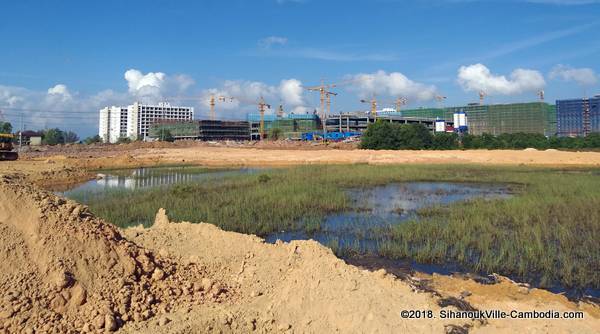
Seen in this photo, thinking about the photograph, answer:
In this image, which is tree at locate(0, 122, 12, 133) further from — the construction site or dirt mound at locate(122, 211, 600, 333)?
dirt mound at locate(122, 211, 600, 333)

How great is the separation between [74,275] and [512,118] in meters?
144

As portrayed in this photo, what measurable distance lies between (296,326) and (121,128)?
16834 cm

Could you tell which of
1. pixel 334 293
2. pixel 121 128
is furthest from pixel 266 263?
pixel 121 128

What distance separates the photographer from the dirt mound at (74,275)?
4.39 meters

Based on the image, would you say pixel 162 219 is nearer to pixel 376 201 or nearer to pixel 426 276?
pixel 426 276

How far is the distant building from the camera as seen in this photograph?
11606cm

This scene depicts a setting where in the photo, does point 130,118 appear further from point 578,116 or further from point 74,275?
point 74,275

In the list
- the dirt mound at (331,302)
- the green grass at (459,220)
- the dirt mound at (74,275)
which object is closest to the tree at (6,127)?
the green grass at (459,220)

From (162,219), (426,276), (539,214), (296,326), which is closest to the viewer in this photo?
(296,326)

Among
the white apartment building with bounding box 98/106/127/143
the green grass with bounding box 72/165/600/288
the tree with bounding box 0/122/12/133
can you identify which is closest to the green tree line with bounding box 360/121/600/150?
the green grass with bounding box 72/165/600/288

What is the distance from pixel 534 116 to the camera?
407 ft

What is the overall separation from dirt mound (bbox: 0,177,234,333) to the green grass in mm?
4885

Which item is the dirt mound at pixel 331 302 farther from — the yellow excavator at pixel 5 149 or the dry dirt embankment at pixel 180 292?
the yellow excavator at pixel 5 149

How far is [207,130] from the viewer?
4592 inches
